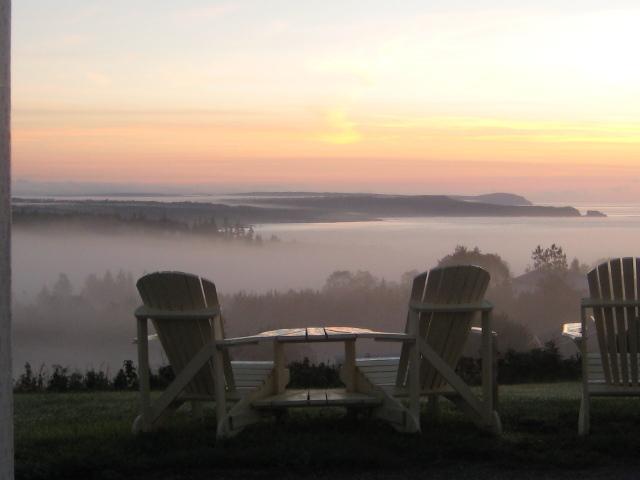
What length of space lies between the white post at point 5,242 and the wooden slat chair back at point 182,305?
3.25m

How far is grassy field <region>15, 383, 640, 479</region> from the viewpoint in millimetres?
5242

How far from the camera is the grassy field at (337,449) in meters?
5.24

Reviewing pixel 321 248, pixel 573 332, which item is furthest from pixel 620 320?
pixel 321 248

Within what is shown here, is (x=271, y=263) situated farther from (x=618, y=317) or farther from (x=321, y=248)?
(x=618, y=317)

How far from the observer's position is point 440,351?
6523 millimetres

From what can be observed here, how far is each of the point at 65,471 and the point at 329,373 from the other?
498cm

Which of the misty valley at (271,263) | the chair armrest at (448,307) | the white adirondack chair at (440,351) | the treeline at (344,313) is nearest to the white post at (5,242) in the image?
the white adirondack chair at (440,351)

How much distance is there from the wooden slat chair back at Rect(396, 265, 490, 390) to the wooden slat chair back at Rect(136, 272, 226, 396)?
4.33ft

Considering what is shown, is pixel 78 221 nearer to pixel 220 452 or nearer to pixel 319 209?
pixel 319 209

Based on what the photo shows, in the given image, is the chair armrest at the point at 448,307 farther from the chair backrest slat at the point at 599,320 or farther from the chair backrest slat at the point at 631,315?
the chair backrest slat at the point at 631,315

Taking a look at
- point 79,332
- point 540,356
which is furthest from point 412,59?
point 79,332

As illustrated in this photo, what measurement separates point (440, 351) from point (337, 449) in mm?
1289

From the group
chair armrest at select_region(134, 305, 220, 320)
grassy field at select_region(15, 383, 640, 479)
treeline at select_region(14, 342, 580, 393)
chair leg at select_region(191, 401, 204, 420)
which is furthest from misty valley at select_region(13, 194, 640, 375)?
chair armrest at select_region(134, 305, 220, 320)

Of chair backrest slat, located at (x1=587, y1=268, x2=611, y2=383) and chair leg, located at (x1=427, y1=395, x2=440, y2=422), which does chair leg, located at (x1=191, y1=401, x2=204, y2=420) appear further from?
chair backrest slat, located at (x1=587, y1=268, x2=611, y2=383)
